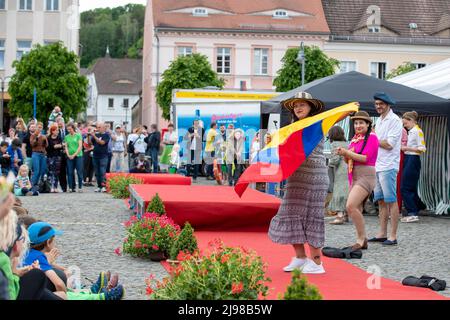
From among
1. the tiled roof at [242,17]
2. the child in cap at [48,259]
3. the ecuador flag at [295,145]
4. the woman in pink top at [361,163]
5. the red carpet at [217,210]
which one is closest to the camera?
A: the child in cap at [48,259]

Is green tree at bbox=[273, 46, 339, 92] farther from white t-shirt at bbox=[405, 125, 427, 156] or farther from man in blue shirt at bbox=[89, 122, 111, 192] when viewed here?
white t-shirt at bbox=[405, 125, 427, 156]

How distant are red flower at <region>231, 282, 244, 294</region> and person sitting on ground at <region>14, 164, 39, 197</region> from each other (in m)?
15.6

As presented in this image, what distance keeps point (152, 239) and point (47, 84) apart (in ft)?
125

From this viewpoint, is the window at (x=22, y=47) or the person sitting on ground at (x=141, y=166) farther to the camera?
the window at (x=22, y=47)

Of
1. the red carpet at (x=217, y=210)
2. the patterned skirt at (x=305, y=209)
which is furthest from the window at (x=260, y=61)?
the patterned skirt at (x=305, y=209)

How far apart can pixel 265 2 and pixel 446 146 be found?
2061 inches

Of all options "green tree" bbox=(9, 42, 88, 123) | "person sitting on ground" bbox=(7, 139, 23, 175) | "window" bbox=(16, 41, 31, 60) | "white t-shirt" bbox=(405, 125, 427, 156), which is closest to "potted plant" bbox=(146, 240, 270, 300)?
"white t-shirt" bbox=(405, 125, 427, 156)

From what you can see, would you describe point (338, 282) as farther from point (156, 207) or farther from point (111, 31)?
point (111, 31)

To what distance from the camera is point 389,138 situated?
12289 millimetres

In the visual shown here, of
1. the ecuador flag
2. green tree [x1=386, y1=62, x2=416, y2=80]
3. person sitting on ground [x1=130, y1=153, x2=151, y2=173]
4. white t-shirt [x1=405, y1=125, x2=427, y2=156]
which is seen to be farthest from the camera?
green tree [x1=386, y1=62, x2=416, y2=80]

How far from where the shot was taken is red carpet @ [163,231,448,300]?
788cm

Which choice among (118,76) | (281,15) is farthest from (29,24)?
(118,76)

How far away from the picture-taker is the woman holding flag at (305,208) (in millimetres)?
9211

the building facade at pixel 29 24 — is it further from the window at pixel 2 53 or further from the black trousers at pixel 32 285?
the black trousers at pixel 32 285
